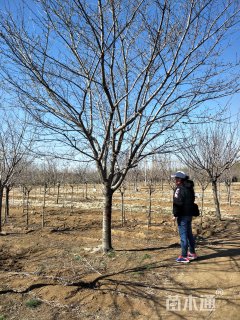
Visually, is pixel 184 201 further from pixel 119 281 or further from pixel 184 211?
pixel 119 281

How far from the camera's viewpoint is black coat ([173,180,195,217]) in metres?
4.95

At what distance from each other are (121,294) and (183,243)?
1460 millimetres

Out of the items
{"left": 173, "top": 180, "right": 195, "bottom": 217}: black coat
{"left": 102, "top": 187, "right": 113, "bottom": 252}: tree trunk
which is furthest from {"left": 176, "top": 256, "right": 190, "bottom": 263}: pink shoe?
{"left": 102, "top": 187, "right": 113, "bottom": 252}: tree trunk

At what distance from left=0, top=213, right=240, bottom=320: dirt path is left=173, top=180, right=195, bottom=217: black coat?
A: 0.84m

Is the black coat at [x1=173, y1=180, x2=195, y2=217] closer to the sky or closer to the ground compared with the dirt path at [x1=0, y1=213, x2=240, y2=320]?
closer to the sky

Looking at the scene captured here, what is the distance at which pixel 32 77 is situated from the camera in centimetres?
507

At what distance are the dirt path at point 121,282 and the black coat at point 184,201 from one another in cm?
84

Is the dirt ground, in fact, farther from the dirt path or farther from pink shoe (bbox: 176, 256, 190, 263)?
pink shoe (bbox: 176, 256, 190, 263)

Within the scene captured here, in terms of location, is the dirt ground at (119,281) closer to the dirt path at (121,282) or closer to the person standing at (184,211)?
the dirt path at (121,282)

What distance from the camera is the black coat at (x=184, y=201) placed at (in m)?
4.95

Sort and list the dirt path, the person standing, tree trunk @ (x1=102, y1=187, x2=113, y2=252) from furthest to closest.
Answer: tree trunk @ (x1=102, y1=187, x2=113, y2=252) < the person standing < the dirt path

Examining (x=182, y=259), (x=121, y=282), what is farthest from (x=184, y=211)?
(x=121, y=282)

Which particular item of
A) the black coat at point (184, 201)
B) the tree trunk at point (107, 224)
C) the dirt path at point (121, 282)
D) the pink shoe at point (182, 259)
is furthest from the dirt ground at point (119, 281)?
the black coat at point (184, 201)

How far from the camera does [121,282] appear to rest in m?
4.31
